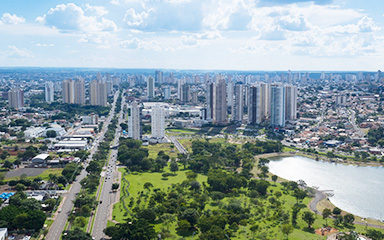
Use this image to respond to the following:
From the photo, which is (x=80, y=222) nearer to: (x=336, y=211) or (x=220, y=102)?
(x=336, y=211)

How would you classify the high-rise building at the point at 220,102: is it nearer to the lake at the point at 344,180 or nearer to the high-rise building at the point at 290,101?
the high-rise building at the point at 290,101

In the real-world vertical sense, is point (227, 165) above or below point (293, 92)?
below

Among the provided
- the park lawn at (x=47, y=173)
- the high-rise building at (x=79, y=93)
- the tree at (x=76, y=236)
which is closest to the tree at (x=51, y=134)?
the park lawn at (x=47, y=173)

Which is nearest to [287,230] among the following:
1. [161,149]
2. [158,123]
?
[161,149]

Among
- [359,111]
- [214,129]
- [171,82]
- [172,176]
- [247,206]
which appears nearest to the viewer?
[247,206]

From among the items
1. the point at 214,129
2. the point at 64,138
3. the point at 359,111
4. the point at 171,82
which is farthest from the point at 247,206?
the point at 171,82

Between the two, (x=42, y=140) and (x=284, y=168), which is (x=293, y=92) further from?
(x=42, y=140)
